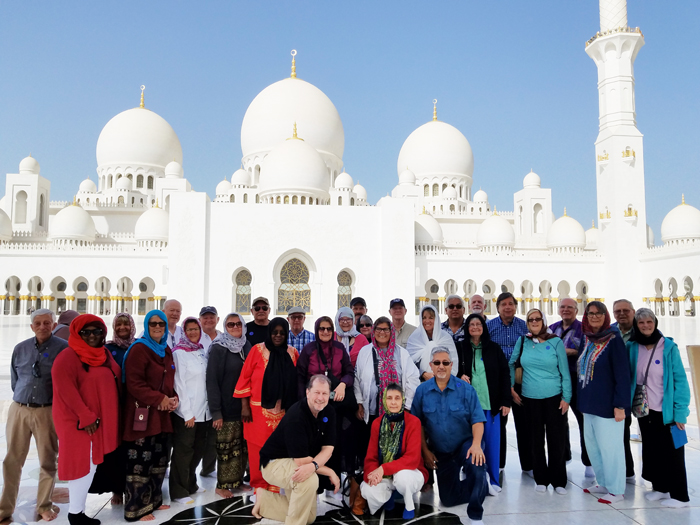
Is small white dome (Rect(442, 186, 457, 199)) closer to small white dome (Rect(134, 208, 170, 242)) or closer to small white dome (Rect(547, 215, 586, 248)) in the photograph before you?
small white dome (Rect(547, 215, 586, 248))

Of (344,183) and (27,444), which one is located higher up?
(344,183)

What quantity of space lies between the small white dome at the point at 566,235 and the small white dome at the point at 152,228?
1603cm

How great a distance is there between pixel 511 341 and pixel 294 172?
56.3ft

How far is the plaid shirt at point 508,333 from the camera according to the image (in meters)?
4.05

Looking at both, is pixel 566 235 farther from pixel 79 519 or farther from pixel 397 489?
pixel 79 519

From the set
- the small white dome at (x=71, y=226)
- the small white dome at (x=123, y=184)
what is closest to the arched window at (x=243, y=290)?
the small white dome at (x=71, y=226)

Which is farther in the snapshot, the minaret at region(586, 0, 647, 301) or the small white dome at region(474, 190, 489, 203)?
the small white dome at region(474, 190, 489, 203)

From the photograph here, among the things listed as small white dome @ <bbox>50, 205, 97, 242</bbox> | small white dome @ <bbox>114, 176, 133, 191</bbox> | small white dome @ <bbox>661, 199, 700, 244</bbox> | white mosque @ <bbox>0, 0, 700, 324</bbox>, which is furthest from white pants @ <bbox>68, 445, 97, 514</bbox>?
small white dome @ <bbox>114, 176, 133, 191</bbox>

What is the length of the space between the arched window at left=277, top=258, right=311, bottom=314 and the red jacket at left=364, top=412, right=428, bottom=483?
1583cm

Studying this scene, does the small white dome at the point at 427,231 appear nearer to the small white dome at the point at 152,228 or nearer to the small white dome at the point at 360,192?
the small white dome at the point at 360,192

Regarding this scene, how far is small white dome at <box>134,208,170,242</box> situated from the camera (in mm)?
21141

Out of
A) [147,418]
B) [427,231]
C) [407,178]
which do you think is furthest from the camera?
[407,178]

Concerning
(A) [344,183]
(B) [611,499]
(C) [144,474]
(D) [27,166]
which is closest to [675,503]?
(B) [611,499]

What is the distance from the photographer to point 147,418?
3111 mm
